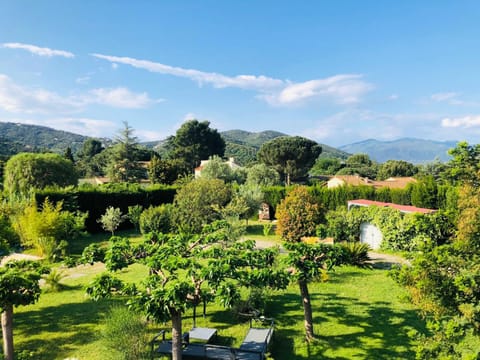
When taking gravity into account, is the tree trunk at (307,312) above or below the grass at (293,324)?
above

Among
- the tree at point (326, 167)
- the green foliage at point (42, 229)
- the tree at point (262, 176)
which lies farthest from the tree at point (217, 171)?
the tree at point (326, 167)

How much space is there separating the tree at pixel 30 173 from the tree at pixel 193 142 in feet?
104

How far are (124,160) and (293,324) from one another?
33.3 meters

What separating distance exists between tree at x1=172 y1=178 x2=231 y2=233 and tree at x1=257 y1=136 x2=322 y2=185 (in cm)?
2994

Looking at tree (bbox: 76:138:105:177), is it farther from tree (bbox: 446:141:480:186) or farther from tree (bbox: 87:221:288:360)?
tree (bbox: 446:141:480:186)

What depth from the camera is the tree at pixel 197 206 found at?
18300mm

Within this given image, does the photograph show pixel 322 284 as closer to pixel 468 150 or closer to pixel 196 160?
pixel 468 150

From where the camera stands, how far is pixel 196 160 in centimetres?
5634

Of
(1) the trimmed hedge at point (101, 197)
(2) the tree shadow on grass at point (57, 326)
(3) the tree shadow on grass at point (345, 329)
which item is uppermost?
(1) the trimmed hedge at point (101, 197)

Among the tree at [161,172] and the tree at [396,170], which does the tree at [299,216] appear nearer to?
the tree at [161,172]

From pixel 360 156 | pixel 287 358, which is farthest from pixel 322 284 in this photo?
pixel 360 156

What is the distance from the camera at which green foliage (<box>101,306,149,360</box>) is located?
5520mm

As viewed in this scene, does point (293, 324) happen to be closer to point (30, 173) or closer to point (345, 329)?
point (345, 329)

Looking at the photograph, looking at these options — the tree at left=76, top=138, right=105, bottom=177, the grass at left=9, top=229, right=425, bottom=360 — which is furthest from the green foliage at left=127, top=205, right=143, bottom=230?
the tree at left=76, top=138, right=105, bottom=177
